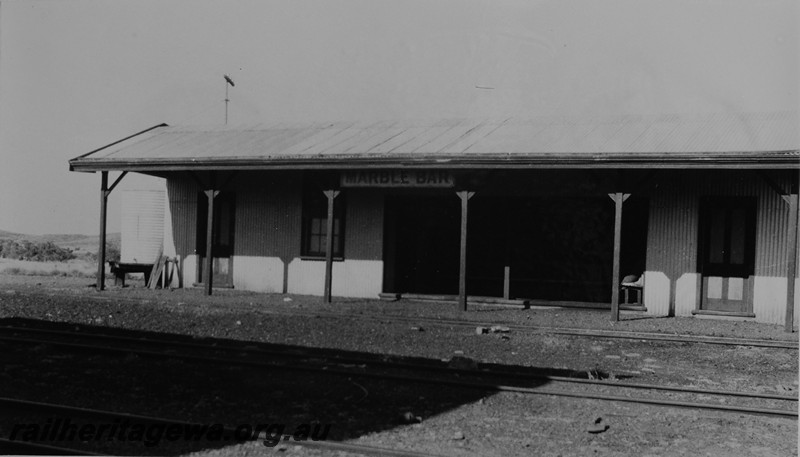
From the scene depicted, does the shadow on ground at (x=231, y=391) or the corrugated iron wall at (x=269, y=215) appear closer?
the shadow on ground at (x=231, y=391)

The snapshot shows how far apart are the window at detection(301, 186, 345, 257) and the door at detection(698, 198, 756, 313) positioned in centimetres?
843

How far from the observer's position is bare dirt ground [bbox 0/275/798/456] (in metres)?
6.54

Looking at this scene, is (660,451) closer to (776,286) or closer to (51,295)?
(776,286)

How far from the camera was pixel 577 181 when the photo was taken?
16.4m

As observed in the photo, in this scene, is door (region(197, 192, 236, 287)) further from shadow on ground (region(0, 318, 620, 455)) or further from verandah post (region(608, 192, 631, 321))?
verandah post (region(608, 192, 631, 321))

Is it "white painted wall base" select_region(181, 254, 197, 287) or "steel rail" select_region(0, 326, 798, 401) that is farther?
"white painted wall base" select_region(181, 254, 197, 287)

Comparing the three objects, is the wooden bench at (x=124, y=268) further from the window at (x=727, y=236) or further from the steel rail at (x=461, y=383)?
the window at (x=727, y=236)

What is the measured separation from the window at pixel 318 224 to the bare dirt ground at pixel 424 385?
3.37 m

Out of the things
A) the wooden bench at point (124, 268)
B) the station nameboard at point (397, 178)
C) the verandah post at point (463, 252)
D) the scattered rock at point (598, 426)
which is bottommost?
the scattered rock at point (598, 426)

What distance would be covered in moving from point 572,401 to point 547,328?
189 inches

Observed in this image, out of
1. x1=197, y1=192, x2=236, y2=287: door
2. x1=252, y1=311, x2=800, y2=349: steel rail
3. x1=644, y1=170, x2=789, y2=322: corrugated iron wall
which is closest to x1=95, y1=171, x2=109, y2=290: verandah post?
x1=197, y1=192, x2=236, y2=287: door

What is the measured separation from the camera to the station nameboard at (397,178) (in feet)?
52.4

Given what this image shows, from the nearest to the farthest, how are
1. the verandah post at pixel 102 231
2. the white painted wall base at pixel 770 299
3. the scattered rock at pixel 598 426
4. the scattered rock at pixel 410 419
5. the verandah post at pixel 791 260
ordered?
the scattered rock at pixel 598 426 < the scattered rock at pixel 410 419 < the verandah post at pixel 791 260 < the white painted wall base at pixel 770 299 < the verandah post at pixel 102 231

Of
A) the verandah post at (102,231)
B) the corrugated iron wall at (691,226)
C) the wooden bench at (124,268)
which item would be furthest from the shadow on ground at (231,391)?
the wooden bench at (124,268)
